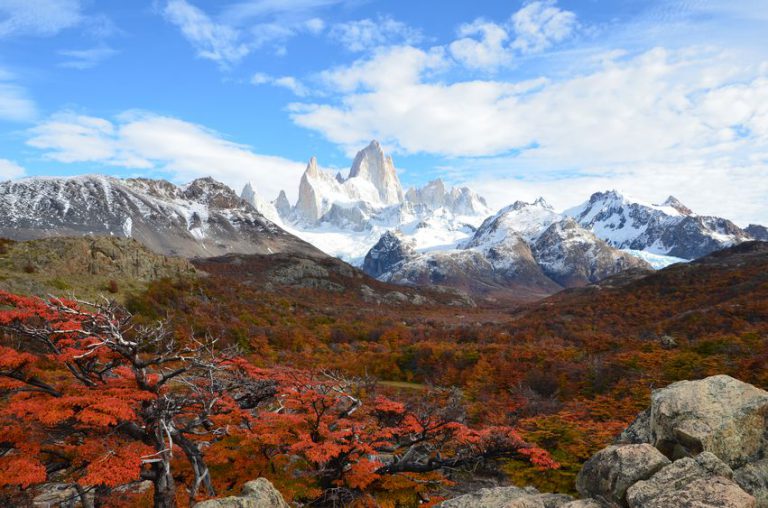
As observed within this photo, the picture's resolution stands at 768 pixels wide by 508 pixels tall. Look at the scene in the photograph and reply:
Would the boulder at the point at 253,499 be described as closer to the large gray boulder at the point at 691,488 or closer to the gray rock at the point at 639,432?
the large gray boulder at the point at 691,488

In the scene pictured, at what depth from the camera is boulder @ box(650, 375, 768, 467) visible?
10.6 metres

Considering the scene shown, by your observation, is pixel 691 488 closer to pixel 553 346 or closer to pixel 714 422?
pixel 714 422

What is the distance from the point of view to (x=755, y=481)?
9742mm

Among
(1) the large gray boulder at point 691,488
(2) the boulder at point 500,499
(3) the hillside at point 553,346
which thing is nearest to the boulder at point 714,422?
(1) the large gray boulder at point 691,488

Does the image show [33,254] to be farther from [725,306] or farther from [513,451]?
[725,306]

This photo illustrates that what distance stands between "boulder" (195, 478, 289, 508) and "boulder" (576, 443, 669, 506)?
7.44m

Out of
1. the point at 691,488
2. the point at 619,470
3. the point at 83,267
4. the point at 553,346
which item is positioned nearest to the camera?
the point at 691,488

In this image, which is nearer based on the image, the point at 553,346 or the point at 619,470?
the point at 619,470

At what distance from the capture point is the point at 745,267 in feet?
226

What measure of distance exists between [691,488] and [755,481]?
8.71 ft

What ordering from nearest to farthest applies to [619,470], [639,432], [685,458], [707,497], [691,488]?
[707,497] < [691,488] < [685,458] < [619,470] < [639,432]

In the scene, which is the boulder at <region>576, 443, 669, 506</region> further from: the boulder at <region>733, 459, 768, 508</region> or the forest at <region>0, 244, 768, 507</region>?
the forest at <region>0, 244, 768, 507</region>

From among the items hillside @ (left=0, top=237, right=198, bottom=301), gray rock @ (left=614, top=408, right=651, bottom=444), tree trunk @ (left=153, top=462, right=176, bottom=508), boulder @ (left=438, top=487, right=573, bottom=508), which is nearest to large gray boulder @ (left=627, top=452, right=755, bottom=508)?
boulder @ (left=438, top=487, right=573, bottom=508)

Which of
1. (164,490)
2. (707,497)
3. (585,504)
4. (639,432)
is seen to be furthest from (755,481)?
(164,490)
